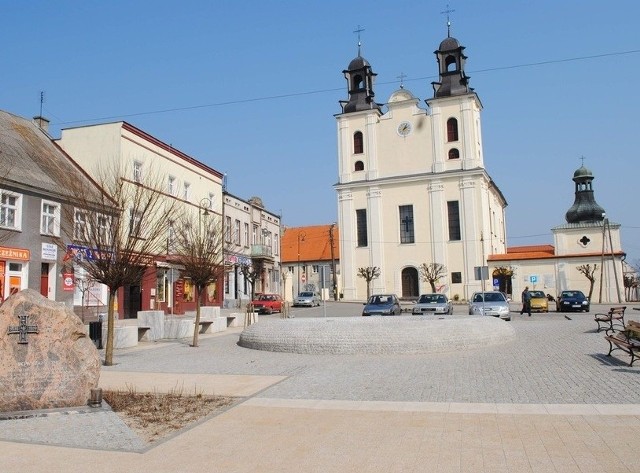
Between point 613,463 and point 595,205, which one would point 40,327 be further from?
point 595,205

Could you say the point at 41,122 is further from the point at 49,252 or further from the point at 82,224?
the point at 82,224

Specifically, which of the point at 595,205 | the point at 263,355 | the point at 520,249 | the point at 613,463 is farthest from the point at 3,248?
the point at 595,205

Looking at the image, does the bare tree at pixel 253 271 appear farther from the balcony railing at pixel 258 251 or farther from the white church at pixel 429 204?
the white church at pixel 429 204

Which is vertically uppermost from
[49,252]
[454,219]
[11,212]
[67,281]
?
[454,219]

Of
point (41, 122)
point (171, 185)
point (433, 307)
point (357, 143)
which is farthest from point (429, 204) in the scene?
point (41, 122)

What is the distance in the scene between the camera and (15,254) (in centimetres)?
2411

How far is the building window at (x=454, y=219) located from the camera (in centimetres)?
5856

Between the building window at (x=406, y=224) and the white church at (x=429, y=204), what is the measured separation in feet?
0.34

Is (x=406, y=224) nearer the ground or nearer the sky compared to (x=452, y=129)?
nearer the ground

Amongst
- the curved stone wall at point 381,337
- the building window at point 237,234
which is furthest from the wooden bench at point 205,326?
the building window at point 237,234

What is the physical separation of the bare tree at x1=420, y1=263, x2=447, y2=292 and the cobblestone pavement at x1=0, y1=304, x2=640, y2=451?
38.3 meters

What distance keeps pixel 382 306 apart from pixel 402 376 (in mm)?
17443

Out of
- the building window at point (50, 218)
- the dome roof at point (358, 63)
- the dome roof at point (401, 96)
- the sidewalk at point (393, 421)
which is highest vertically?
the dome roof at point (358, 63)

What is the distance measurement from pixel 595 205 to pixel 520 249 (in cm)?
932
